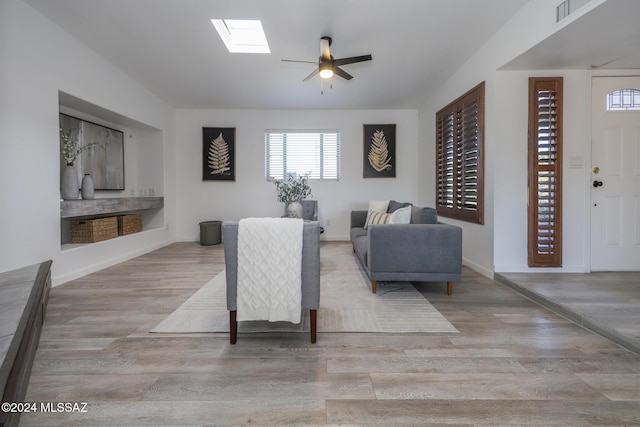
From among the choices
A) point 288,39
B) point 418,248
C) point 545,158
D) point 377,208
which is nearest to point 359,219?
point 377,208

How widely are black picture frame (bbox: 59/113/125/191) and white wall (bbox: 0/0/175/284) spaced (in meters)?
0.56

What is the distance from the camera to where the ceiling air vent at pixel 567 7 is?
7.43ft

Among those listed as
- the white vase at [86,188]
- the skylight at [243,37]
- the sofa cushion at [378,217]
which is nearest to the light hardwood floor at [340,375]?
the sofa cushion at [378,217]

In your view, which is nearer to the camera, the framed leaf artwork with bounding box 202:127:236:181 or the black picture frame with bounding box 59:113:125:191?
the black picture frame with bounding box 59:113:125:191

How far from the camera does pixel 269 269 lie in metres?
1.87

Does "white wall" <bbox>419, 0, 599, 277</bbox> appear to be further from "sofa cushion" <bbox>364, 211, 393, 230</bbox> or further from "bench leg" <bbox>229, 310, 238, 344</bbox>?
"bench leg" <bbox>229, 310, 238, 344</bbox>

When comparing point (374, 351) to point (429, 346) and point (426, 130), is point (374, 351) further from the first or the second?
point (426, 130)

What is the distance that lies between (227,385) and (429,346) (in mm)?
1245

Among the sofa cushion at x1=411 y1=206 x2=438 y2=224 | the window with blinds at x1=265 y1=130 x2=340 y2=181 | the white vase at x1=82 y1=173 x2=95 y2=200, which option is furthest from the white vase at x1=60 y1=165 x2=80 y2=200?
the sofa cushion at x1=411 y1=206 x2=438 y2=224

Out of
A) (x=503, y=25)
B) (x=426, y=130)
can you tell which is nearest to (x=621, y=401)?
(x=503, y=25)

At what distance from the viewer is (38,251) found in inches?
116

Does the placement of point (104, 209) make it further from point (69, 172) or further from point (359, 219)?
point (359, 219)

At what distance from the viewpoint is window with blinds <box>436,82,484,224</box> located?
3599 mm

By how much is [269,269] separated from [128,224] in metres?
3.86
